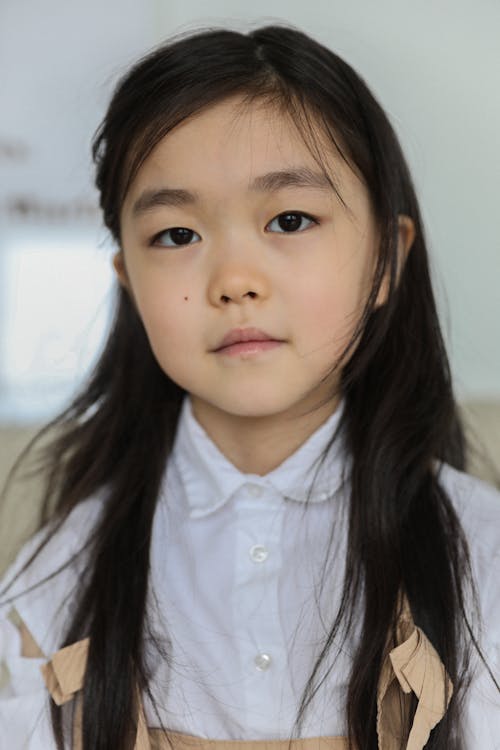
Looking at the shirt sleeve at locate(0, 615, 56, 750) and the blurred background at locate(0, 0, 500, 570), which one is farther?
the blurred background at locate(0, 0, 500, 570)

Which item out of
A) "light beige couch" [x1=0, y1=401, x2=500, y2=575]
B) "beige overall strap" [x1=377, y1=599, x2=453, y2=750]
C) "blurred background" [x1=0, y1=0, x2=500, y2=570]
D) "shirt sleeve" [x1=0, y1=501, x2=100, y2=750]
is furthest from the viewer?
"blurred background" [x1=0, y1=0, x2=500, y2=570]

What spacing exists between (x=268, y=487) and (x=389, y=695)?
209mm

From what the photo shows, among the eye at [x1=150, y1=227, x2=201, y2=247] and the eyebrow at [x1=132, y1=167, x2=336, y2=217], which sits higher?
the eyebrow at [x1=132, y1=167, x2=336, y2=217]

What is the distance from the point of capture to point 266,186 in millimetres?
895

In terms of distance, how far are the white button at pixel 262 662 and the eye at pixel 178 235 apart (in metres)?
0.36

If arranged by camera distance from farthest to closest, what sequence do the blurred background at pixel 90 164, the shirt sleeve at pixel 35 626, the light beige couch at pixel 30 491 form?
the blurred background at pixel 90 164
the light beige couch at pixel 30 491
the shirt sleeve at pixel 35 626

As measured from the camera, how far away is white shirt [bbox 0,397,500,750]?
92 centimetres

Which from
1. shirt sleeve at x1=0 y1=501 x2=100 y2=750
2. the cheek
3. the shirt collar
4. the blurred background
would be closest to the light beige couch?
the blurred background

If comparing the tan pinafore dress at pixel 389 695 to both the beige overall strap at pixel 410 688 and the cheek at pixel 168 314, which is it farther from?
the cheek at pixel 168 314

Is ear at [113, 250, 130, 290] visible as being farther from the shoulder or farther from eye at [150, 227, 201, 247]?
the shoulder

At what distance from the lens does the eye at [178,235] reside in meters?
0.94

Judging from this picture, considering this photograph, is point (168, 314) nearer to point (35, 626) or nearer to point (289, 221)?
point (289, 221)

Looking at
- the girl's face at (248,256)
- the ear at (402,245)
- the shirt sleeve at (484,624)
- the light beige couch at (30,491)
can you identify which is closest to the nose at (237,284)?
the girl's face at (248,256)

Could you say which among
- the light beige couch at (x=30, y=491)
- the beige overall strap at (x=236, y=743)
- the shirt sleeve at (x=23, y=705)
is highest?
the light beige couch at (x=30, y=491)
